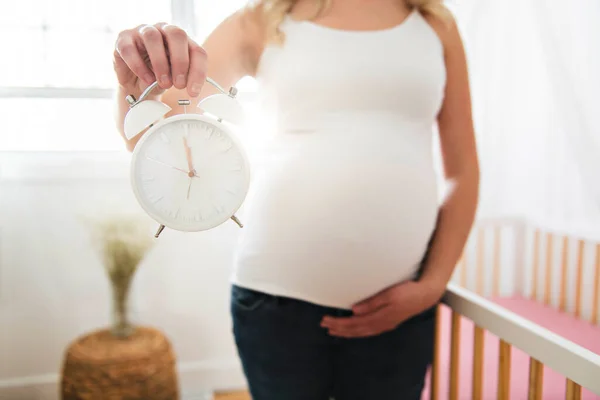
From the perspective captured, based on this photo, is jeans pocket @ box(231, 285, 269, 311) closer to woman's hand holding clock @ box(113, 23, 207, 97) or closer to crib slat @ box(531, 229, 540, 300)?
woman's hand holding clock @ box(113, 23, 207, 97)

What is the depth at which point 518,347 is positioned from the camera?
2.55 ft

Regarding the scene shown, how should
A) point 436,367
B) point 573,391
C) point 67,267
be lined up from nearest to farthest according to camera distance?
point 573,391
point 436,367
point 67,267

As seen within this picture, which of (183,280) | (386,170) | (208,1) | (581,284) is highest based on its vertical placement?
(208,1)

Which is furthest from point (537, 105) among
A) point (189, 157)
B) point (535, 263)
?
point (189, 157)

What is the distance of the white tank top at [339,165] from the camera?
727 mm

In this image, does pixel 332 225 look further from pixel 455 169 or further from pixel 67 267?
pixel 67 267

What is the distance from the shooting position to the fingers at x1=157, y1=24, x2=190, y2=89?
1.45 ft

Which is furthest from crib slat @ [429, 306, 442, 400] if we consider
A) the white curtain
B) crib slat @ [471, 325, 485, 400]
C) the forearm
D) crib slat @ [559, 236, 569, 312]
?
crib slat @ [559, 236, 569, 312]

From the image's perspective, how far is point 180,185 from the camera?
1.59 ft

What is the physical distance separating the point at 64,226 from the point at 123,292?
0.34 metres

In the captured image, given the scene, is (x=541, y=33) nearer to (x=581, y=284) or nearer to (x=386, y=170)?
(x=581, y=284)

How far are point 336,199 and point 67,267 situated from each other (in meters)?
1.25

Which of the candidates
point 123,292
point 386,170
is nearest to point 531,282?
point 386,170

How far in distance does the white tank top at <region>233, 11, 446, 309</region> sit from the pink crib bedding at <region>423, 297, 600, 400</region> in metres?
0.42
